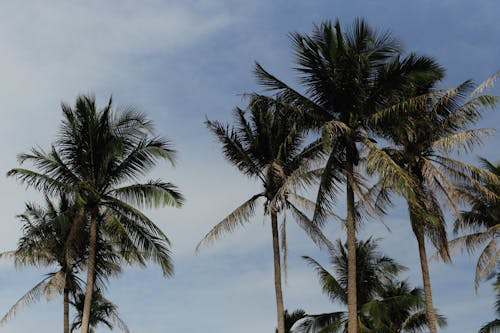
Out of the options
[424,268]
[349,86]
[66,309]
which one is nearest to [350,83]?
[349,86]

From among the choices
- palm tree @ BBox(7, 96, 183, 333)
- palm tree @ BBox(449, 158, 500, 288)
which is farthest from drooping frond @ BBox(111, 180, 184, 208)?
palm tree @ BBox(449, 158, 500, 288)

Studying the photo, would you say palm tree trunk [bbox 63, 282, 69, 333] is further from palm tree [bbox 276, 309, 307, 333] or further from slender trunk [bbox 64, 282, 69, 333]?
palm tree [bbox 276, 309, 307, 333]

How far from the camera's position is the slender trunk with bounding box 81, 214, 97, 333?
20.3 meters

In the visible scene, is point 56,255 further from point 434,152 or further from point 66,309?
point 434,152

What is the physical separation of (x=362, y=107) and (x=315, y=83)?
170 cm

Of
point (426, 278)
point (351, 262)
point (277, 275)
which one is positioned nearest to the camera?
point (351, 262)

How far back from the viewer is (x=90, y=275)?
20891 mm

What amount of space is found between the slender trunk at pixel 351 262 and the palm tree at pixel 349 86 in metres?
0.03

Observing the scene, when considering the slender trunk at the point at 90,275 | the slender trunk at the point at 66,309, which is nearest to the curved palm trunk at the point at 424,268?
the slender trunk at the point at 90,275

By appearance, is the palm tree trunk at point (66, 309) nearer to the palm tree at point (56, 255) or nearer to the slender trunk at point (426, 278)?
the palm tree at point (56, 255)

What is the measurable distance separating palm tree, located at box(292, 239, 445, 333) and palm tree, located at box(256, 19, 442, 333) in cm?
1024

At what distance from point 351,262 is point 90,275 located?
823 centimetres

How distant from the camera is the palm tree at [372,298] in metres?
29.4

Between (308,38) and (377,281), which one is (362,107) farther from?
(377,281)
